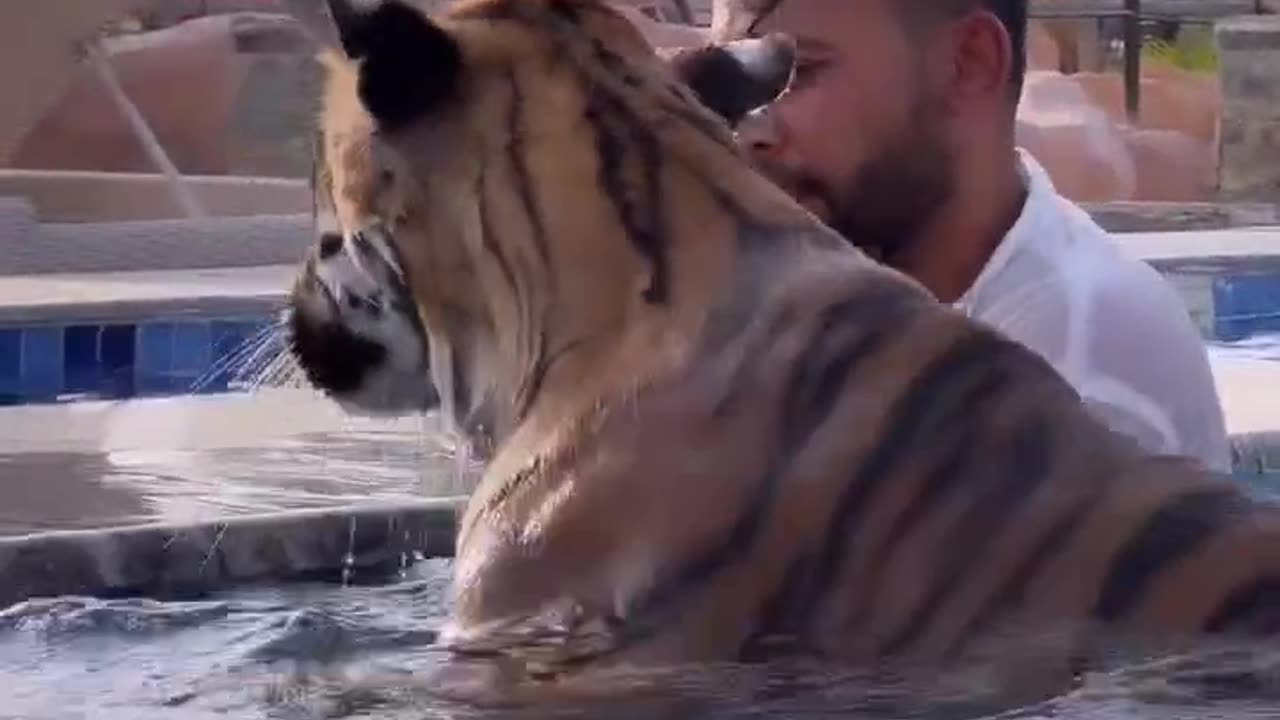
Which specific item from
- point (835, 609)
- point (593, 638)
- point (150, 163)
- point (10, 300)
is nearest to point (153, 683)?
point (593, 638)

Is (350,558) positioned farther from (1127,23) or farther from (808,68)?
(1127,23)

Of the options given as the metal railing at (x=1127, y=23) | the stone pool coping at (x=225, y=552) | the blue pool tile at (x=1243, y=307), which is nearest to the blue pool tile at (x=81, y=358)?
the stone pool coping at (x=225, y=552)

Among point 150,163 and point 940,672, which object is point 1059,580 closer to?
point 940,672

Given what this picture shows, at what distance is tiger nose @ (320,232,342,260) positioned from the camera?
3271mm

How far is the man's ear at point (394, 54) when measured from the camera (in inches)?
114

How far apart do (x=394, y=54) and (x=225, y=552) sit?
1.90 meters

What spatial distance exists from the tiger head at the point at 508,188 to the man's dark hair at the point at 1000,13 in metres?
0.77

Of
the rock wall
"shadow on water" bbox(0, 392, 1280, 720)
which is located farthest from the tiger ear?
the rock wall

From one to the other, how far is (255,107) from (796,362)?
12981mm

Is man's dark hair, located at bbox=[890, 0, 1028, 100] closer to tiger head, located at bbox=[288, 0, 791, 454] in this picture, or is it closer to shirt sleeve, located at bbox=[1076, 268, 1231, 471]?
shirt sleeve, located at bbox=[1076, 268, 1231, 471]

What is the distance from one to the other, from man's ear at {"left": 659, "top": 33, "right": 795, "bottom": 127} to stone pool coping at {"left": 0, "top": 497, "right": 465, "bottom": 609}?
5.35 ft

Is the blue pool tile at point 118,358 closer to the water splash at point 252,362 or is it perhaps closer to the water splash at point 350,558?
the water splash at point 252,362

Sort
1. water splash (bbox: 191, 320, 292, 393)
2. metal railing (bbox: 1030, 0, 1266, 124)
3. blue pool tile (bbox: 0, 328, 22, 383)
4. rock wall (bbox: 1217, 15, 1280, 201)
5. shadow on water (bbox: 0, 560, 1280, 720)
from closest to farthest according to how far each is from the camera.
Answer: shadow on water (bbox: 0, 560, 1280, 720)
water splash (bbox: 191, 320, 292, 393)
blue pool tile (bbox: 0, 328, 22, 383)
rock wall (bbox: 1217, 15, 1280, 201)
metal railing (bbox: 1030, 0, 1266, 124)

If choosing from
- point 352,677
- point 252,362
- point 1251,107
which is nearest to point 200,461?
point 252,362
